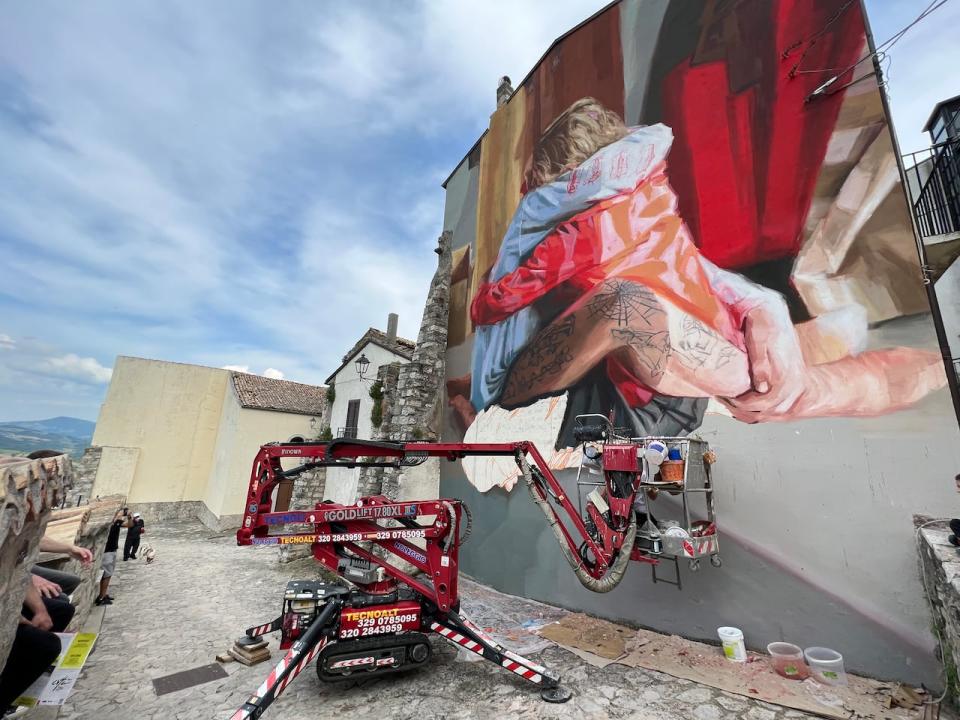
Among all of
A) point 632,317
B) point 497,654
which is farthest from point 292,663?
point 632,317

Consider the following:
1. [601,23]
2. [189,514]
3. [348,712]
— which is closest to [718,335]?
[348,712]

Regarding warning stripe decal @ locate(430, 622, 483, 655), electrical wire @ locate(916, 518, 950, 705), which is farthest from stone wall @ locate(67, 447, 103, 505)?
electrical wire @ locate(916, 518, 950, 705)

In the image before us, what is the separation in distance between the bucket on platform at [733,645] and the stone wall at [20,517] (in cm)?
609

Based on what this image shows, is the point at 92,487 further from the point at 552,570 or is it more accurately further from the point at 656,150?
the point at 656,150

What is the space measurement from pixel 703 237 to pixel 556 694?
19.1ft

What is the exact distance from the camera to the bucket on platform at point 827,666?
411 centimetres

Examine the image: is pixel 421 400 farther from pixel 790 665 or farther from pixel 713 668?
pixel 790 665

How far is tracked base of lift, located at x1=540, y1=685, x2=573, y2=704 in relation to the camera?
13.3 feet

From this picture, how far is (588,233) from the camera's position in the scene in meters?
7.71

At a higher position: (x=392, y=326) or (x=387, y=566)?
(x=392, y=326)

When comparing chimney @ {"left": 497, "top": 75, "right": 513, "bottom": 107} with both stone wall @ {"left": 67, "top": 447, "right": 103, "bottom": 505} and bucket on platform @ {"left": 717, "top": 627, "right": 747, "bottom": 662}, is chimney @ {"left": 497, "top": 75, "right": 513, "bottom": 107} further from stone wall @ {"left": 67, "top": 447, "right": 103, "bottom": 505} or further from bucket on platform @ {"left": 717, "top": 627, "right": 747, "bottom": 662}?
stone wall @ {"left": 67, "top": 447, "right": 103, "bottom": 505}

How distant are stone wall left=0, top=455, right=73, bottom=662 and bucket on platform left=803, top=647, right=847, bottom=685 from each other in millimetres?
6326

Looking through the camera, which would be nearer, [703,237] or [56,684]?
[56,684]

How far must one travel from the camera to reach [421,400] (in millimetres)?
10266
